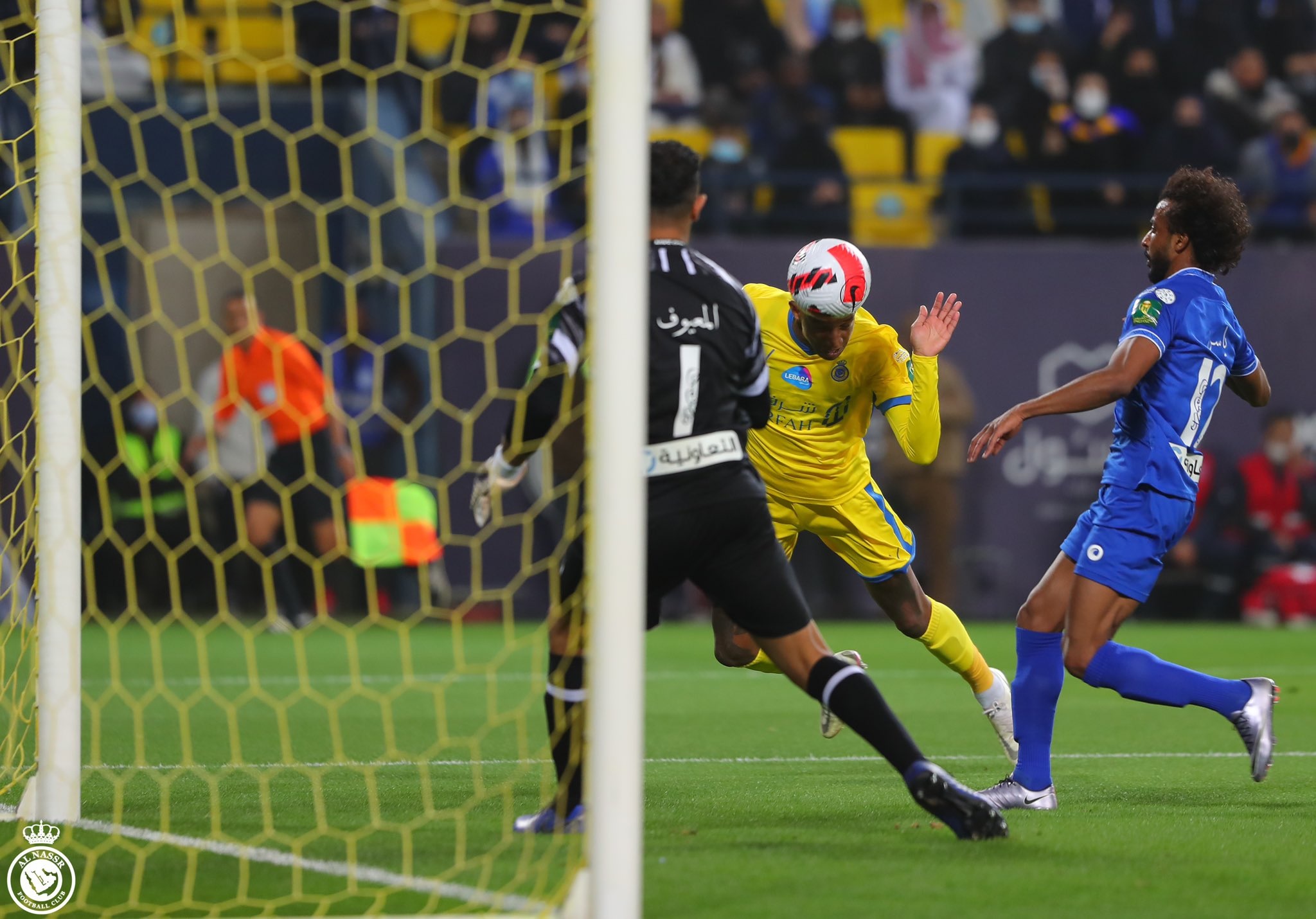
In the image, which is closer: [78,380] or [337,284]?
[78,380]

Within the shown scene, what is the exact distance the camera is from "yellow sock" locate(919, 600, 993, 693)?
6.16 m

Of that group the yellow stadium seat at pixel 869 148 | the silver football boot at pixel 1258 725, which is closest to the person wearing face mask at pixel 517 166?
the yellow stadium seat at pixel 869 148

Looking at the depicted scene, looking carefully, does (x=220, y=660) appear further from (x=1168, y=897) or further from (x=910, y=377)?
(x=1168, y=897)

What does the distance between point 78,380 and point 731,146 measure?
1108 centimetres

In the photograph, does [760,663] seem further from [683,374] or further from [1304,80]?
[1304,80]

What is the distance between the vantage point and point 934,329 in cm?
542

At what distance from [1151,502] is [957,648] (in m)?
1.22

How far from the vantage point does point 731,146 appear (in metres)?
15.2

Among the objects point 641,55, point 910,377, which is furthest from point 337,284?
point 641,55

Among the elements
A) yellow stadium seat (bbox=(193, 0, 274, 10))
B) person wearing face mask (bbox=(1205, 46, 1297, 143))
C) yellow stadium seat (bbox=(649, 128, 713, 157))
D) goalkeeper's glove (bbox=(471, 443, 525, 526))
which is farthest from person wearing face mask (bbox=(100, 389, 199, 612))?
person wearing face mask (bbox=(1205, 46, 1297, 143))

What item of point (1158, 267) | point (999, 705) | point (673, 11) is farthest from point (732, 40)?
point (1158, 267)

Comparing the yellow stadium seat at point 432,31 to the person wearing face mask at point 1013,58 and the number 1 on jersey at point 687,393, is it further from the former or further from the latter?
the number 1 on jersey at point 687,393

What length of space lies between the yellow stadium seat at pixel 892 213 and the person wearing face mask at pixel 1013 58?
117 cm

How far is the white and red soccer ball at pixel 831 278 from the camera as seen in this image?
18.4 ft
